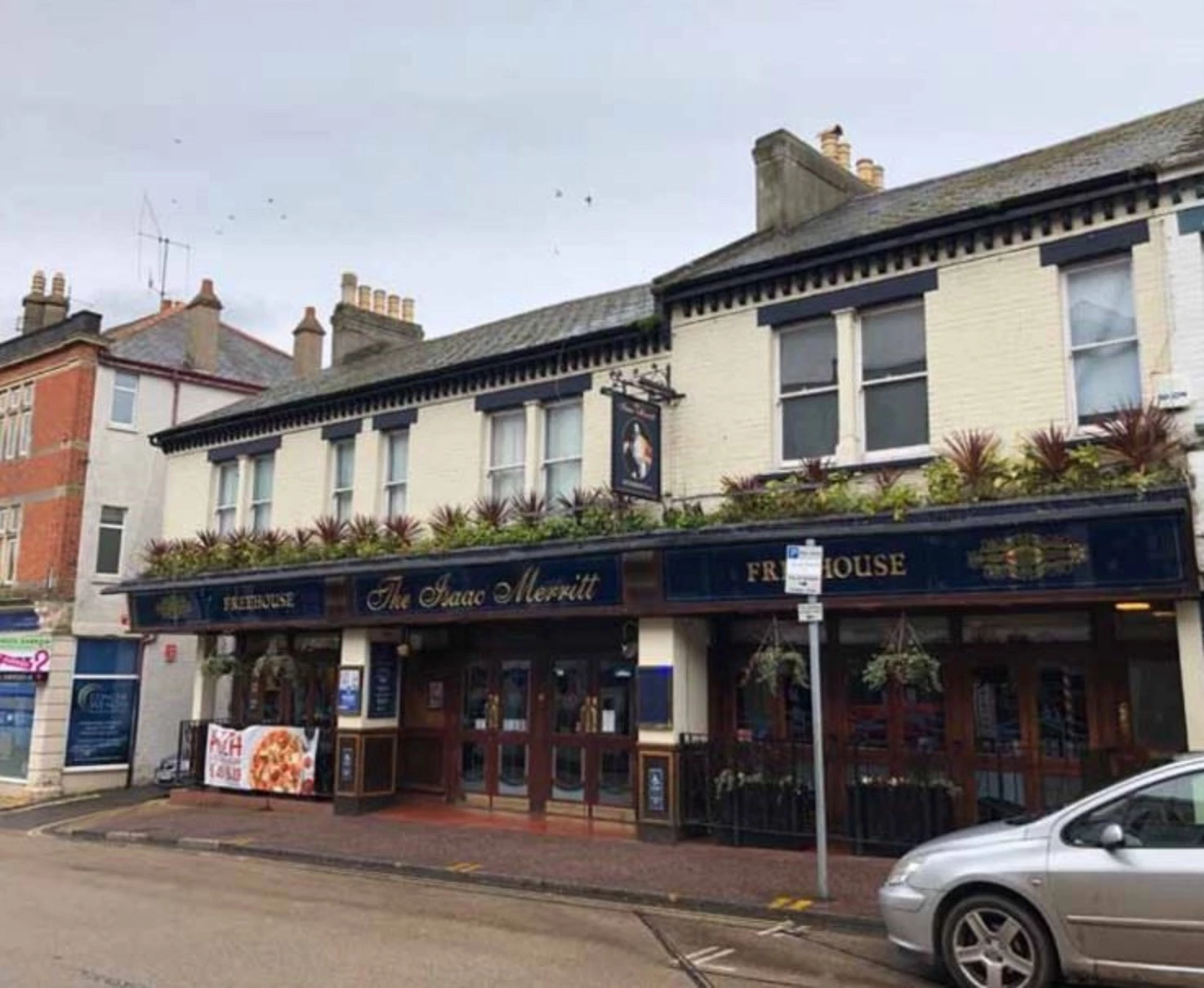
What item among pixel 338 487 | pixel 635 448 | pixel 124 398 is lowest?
pixel 635 448

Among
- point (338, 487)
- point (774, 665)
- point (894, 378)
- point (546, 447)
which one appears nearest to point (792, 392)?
point (894, 378)

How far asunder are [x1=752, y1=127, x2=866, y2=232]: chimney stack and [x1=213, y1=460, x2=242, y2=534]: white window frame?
36.1 feet

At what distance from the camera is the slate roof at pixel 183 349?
24984 mm

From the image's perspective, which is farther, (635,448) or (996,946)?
(635,448)

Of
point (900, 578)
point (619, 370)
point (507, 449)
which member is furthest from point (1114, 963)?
point (507, 449)

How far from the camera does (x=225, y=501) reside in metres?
21.4

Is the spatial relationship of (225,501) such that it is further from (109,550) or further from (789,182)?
(789,182)

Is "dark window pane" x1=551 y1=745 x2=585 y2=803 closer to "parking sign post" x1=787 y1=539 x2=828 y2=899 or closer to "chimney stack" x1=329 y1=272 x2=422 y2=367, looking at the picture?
"parking sign post" x1=787 y1=539 x2=828 y2=899

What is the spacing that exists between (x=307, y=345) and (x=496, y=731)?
1337 cm

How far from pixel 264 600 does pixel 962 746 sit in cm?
1158

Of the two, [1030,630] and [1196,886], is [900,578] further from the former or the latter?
[1196,886]

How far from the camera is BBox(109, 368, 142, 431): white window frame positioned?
945 inches

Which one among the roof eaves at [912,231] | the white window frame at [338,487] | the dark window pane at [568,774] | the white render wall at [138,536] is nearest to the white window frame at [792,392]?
the roof eaves at [912,231]

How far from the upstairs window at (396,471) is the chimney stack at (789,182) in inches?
265
